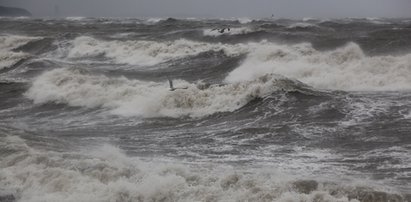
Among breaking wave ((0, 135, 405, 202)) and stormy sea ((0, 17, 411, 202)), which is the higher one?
breaking wave ((0, 135, 405, 202))

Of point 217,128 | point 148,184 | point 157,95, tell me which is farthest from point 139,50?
point 148,184

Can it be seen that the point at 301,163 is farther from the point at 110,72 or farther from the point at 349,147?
the point at 110,72

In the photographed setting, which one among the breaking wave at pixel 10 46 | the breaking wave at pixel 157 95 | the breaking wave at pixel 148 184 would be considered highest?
the breaking wave at pixel 148 184

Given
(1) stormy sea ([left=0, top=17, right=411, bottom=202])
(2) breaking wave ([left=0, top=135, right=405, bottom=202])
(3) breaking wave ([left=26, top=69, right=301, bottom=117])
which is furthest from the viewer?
(3) breaking wave ([left=26, top=69, right=301, bottom=117])

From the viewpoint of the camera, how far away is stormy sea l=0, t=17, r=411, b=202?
712 centimetres

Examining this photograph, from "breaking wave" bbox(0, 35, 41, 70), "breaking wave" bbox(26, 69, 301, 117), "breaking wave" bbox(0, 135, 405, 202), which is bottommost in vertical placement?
"breaking wave" bbox(0, 35, 41, 70)

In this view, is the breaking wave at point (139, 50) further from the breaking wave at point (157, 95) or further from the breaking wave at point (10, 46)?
the breaking wave at point (157, 95)

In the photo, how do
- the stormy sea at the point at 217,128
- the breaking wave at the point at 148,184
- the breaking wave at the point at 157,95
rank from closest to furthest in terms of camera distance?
the breaking wave at the point at 148,184, the stormy sea at the point at 217,128, the breaking wave at the point at 157,95

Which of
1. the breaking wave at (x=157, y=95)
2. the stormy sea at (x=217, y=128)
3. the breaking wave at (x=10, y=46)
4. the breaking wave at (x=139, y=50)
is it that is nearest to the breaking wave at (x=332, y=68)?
the stormy sea at (x=217, y=128)

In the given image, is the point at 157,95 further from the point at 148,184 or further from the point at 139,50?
the point at 139,50

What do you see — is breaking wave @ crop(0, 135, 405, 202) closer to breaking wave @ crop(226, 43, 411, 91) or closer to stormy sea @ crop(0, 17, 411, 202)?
stormy sea @ crop(0, 17, 411, 202)

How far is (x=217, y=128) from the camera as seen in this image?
1165 centimetres

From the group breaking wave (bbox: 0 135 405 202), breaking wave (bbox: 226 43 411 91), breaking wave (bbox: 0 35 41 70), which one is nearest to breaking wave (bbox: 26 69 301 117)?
breaking wave (bbox: 226 43 411 91)

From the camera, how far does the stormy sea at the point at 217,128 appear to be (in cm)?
712
